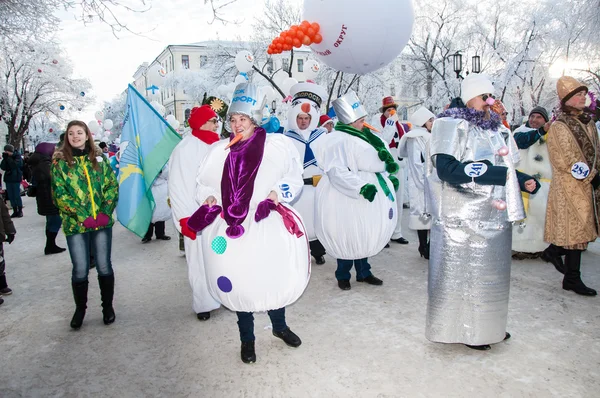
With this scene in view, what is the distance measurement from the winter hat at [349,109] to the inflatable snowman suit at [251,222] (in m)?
1.68

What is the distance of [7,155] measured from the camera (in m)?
11.5

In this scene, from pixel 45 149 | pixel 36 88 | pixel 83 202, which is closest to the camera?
pixel 83 202

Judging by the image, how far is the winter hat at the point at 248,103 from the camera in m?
3.13

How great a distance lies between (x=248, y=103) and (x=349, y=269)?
7.88 feet

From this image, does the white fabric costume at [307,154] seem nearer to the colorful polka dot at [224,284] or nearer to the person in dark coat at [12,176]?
the colorful polka dot at [224,284]

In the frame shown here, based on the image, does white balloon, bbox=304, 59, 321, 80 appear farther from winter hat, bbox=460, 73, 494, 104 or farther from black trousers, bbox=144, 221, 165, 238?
winter hat, bbox=460, 73, 494, 104

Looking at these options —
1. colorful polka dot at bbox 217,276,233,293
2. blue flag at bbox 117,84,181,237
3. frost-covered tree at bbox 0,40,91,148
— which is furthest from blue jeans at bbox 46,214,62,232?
frost-covered tree at bbox 0,40,91,148

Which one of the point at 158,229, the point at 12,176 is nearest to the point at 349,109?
the point at 158,229

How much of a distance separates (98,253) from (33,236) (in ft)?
18.8

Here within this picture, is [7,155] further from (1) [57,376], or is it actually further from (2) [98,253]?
(1) [57,376]

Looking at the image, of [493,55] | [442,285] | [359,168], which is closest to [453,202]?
[442,285]

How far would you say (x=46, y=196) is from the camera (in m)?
7.27

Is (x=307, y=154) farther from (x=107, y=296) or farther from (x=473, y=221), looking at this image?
(x=473, y=221)

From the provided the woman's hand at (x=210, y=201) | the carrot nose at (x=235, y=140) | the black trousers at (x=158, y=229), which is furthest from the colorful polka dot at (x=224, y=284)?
the black trousers at (x=158, y=229)
